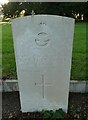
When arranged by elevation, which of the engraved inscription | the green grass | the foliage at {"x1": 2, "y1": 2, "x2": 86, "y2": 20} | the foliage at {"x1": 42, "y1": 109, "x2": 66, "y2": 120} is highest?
the foliage at {"x1": 2, "y1": 2, "x2": 86, "y2": 20}

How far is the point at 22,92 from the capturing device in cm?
493

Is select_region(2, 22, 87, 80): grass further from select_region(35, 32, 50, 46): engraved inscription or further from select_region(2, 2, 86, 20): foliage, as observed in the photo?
select_region(2, 2, 86, 20): foliage

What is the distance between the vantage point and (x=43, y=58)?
4.68 m

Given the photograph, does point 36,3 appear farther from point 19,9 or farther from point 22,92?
point 22,92

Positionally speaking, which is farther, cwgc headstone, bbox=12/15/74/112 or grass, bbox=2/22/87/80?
grass, bbox=2/22/87/80

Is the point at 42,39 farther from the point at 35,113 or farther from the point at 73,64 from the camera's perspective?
the point at 73,64

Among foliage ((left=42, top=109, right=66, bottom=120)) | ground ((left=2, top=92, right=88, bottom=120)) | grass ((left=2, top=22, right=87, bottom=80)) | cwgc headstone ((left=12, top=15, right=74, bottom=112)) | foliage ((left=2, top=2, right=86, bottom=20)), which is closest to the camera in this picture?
cwgc headstone ((left=12, top=15, right=74, bottom=112))

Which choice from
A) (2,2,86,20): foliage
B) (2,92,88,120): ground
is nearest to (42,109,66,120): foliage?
(2,92,88,120): ground

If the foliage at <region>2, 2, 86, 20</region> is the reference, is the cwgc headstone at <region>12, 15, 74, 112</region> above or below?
below

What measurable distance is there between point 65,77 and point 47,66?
0.30m

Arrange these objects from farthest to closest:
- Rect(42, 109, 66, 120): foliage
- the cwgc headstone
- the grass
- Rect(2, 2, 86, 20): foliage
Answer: Rect(2, 2, 86, 20): foliage < the grass < Rect(42, 109, 66, 120): foliage < the cwgc headstone

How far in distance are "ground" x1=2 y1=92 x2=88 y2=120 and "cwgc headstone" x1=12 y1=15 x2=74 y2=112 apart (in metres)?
0.16

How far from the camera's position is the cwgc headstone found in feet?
14.9

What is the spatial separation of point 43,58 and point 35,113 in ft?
2.80
